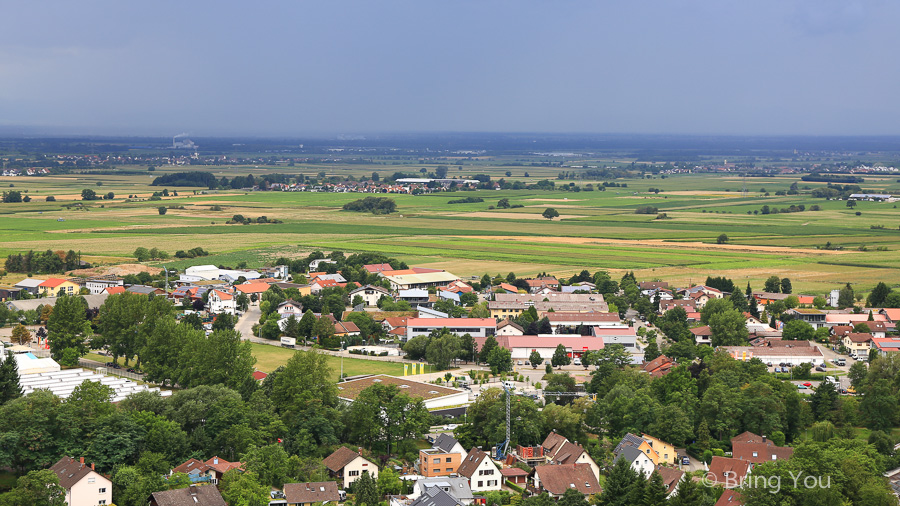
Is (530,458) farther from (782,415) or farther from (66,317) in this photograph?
(66,317)

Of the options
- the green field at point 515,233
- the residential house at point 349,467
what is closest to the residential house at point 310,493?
the residential house at point 349,467

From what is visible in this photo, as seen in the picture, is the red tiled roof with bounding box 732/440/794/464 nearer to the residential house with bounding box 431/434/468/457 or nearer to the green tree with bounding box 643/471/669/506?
the green tree with bounding box 643/471/669/506

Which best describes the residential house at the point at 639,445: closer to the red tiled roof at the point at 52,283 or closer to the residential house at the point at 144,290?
the residential house at the point at 144,290

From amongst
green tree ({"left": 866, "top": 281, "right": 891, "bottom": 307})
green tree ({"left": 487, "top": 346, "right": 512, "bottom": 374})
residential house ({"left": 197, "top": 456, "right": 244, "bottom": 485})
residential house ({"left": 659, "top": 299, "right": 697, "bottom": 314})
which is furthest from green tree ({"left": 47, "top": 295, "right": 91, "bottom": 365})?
green tree ({"left": 866, "top": 281, "right": 891, "bottom": 307})

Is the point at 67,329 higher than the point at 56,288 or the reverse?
higher

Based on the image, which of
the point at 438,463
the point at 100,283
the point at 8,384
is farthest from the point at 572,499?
the point at 100,283

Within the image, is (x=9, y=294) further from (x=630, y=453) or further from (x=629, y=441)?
(x=630, y=453)

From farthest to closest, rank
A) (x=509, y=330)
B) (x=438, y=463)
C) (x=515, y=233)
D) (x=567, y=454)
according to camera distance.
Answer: (x=515, y=233)
(x=509, y=330)
(x=438, y=463)
(x=567, y=454)
